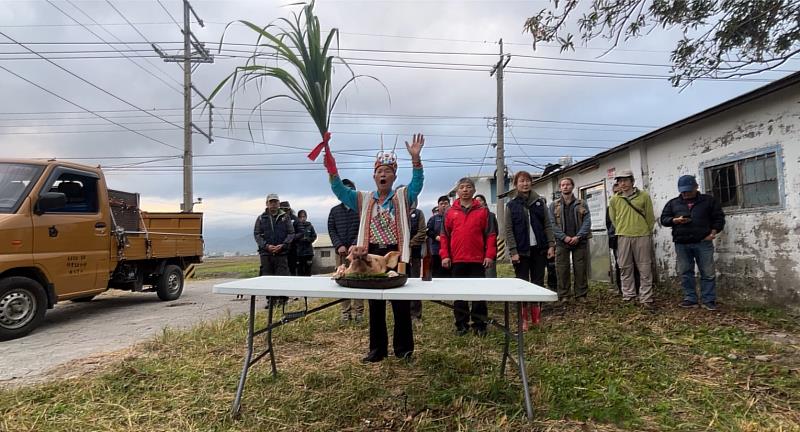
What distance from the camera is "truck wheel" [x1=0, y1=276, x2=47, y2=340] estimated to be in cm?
476

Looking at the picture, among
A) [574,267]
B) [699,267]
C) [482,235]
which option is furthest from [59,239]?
[699,267]

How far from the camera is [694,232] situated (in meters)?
5.34

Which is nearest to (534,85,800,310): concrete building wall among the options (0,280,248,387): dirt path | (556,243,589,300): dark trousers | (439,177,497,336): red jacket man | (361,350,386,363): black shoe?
(556,243,589,300): dark trousers

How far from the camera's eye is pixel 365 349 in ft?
13.3

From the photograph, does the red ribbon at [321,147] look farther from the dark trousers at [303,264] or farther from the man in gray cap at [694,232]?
the dark trousers at [303,264]

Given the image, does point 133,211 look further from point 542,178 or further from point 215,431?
point 542,178

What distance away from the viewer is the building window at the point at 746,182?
204 inches

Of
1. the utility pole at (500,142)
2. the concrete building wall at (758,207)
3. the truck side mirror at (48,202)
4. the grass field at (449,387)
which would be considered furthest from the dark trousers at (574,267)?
the utility pole at (500,142)

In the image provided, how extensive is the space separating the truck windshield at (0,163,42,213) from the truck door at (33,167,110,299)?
0.17 m

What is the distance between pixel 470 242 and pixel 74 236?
16.6ft

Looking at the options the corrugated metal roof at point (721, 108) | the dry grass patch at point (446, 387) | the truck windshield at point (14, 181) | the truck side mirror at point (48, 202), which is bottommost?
the dry grass patch at point (446, 387)

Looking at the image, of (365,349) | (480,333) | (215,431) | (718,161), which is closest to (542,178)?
(718,161)

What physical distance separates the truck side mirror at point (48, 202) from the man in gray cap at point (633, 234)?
23.5 feet

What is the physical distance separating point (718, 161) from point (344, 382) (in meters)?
5.91
